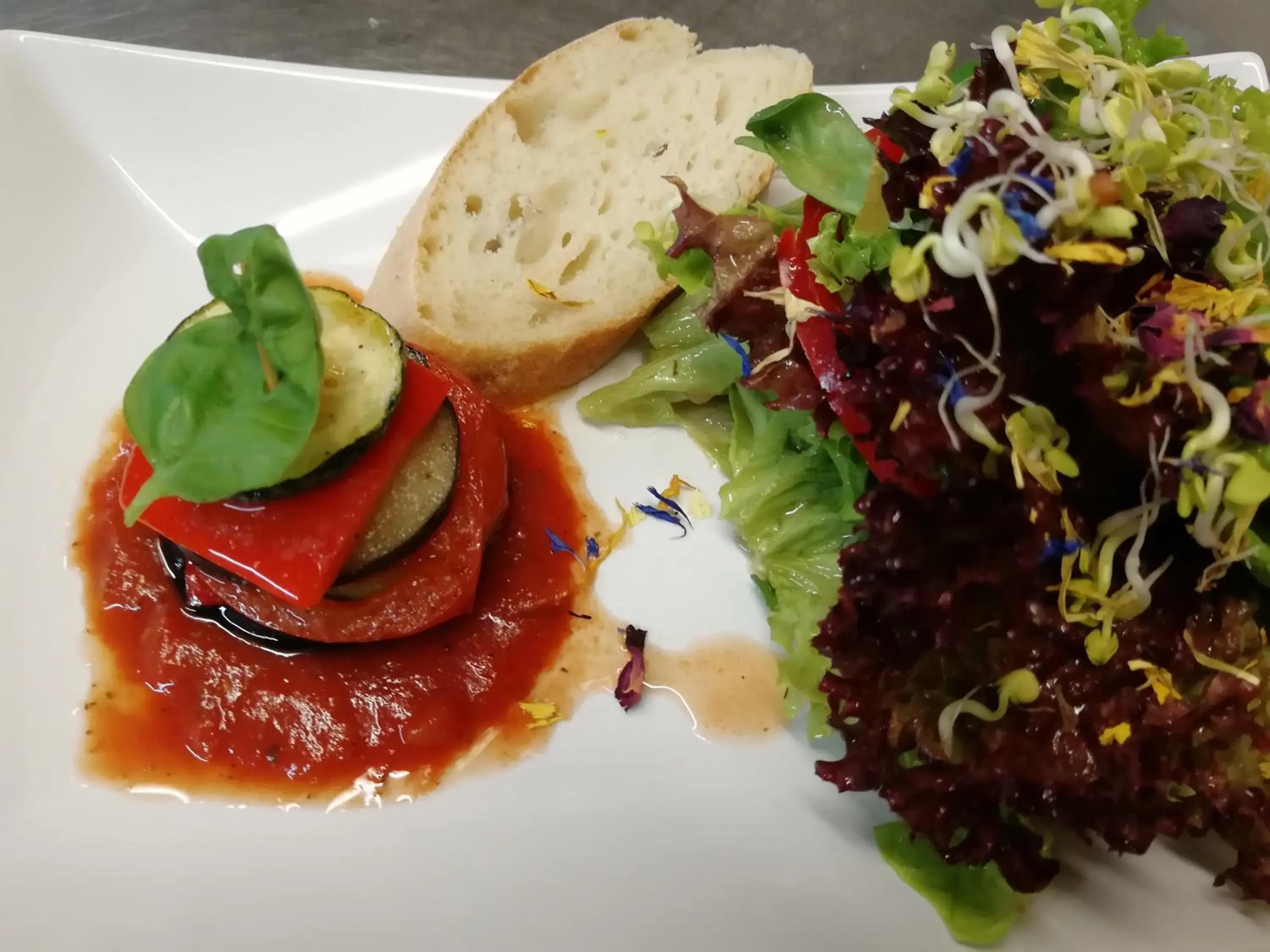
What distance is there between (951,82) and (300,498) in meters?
1.61

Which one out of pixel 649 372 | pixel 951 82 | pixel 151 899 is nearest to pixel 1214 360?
pixel 951 82

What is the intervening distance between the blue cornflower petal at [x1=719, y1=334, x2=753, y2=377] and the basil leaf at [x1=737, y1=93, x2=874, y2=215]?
37 cm

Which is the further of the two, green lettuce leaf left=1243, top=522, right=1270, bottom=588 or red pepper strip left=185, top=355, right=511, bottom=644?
red pepper strip left=185, top=355, right=511, bottom=644

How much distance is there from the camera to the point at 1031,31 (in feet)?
6.13

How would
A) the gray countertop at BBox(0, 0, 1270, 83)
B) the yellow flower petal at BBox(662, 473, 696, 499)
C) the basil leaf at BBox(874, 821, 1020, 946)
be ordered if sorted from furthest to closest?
the gray countertop at BBox(0, 0, 1270, 83)
the yellow flower petal at BBox(662, 473, 696, 499)
the basil leaf at BBox(874, 821, 1020, 946)

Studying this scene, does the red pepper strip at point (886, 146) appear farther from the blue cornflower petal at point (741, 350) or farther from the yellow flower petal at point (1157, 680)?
the yellow flower petal at point (1157, 680)

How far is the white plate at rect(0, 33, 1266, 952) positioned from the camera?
1711 mm

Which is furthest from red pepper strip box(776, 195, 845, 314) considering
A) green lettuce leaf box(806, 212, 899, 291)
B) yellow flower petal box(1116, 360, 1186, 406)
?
yellow flower petal box(1116, 360, 1186, 406)

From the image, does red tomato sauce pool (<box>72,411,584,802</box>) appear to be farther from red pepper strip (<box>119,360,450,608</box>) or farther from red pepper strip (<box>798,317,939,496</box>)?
red pepper strip (<box>798,317,939,496</box>)

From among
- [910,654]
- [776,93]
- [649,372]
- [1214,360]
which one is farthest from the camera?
[776,93]

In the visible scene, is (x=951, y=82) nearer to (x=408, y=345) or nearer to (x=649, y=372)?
(x=649, y=372)

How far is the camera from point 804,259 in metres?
2.03

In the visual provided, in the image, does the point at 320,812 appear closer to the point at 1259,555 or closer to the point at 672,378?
the point at 672,378

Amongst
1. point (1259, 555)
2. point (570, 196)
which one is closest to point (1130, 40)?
point (1259, 555)
